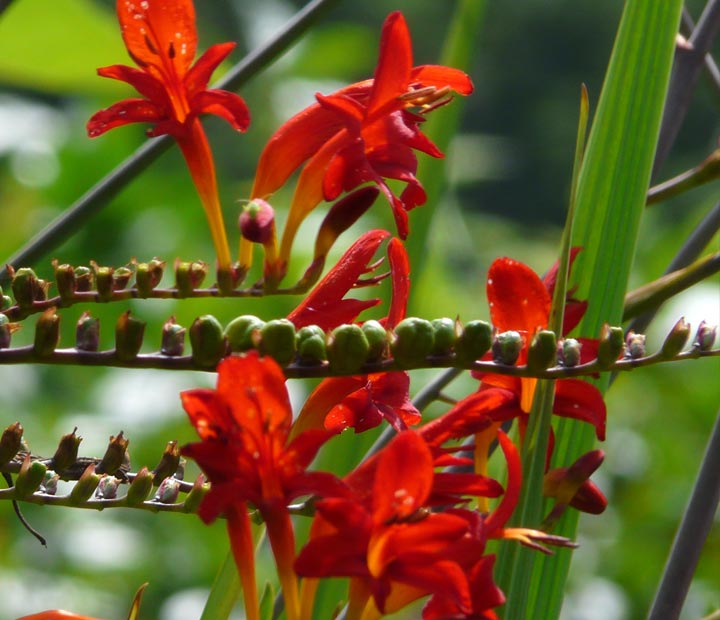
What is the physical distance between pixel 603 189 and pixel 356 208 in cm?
13

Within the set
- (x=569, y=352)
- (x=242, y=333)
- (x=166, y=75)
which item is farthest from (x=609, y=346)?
(x=166, y=75)

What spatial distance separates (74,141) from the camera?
229cm

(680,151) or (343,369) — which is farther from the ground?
(680,151)

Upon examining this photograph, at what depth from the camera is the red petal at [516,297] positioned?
0.43 metres

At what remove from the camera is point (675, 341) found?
39cm

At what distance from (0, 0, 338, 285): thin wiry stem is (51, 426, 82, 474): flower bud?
6.2 inches

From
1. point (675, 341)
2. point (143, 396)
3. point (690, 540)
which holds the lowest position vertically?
point (143, 396)

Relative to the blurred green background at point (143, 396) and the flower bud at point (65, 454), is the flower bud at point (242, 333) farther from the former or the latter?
the blurred green background at point (143, 396)

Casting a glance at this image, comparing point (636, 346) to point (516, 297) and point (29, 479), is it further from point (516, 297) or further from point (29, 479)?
point (29, 479)

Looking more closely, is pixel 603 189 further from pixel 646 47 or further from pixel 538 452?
pixel 538 452

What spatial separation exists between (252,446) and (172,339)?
48 millimetres

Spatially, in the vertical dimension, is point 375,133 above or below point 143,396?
above

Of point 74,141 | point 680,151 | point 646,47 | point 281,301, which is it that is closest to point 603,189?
point 646,47

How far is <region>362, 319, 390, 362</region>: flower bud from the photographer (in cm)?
36
